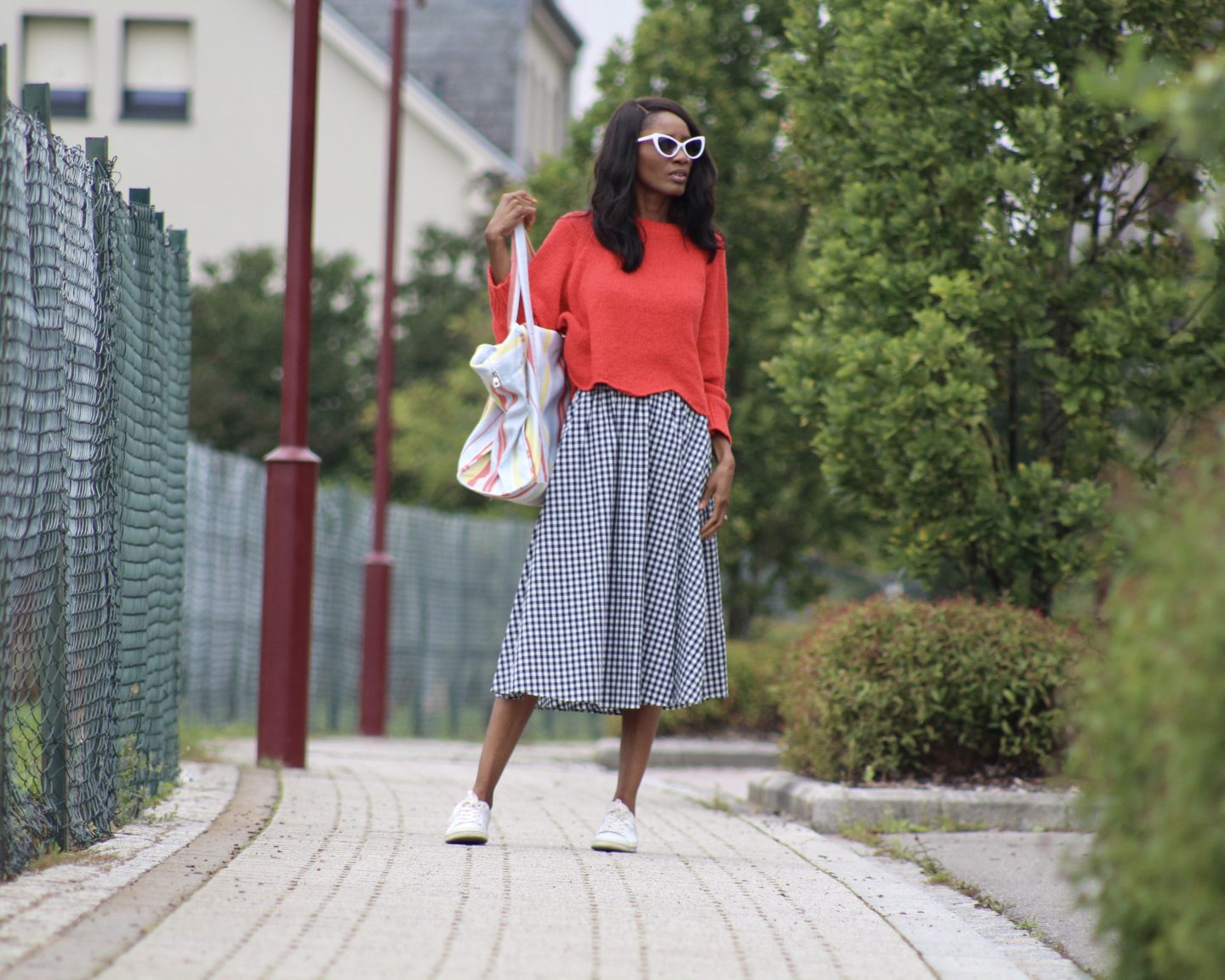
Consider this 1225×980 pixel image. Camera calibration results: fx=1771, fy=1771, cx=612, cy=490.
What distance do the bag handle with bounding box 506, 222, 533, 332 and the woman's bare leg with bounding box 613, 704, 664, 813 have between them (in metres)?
1.16

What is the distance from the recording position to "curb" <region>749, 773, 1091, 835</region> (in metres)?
6.24

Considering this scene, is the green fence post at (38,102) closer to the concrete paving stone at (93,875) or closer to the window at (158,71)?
the concrete paving stone at (93,875)

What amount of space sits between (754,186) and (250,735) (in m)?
4.75

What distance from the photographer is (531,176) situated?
1255 cm

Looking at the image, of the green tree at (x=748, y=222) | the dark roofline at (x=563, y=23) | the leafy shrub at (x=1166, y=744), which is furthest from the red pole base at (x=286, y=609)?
the dark roofline at (x=563, y=23)

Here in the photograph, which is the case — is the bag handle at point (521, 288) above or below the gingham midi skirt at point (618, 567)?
above

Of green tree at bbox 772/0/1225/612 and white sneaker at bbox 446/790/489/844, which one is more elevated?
green tree at bbox 772/0/1225/612

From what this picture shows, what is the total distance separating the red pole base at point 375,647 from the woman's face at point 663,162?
27.4ft

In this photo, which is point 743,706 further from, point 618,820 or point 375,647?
point 618,820

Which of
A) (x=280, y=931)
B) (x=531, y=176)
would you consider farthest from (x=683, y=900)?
(x=531, y=176)

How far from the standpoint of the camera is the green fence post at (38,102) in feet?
13.6

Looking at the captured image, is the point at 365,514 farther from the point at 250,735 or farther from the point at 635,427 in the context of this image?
the point at 635,427

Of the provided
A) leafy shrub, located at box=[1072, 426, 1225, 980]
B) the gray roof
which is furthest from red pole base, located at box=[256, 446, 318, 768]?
the gray roof

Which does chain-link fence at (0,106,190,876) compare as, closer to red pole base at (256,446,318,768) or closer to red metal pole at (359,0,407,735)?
red pole base at (256,446,318,768)
